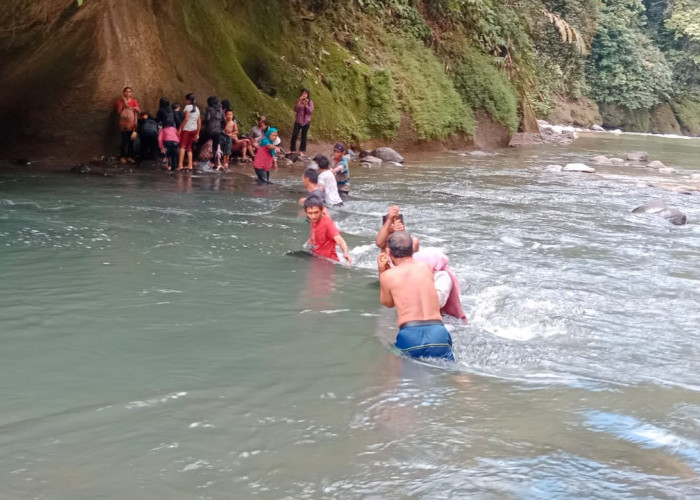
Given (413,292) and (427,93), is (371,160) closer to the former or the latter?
(427,93)

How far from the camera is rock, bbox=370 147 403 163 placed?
21875mm

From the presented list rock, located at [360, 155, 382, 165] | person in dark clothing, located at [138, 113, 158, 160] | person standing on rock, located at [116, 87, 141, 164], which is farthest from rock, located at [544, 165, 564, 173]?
person standing on rock, located at [116, 87, 141, 164]

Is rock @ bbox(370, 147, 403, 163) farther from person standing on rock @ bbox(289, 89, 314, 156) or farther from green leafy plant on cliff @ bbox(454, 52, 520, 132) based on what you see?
green leafy plant on cliff @ bbox(454, 52, 520, 132)

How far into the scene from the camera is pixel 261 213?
1288cm

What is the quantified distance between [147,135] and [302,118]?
158 inches

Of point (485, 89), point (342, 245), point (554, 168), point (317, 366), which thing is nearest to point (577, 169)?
point (554, 168)

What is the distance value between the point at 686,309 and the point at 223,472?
5.65 metres

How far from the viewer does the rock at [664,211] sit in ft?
45.9

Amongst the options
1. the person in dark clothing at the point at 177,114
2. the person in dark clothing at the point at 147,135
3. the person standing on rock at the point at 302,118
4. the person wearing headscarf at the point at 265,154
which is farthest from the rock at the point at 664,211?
the person in dark clothing at the point at 147,135

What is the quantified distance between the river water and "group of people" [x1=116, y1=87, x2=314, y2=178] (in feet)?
16.1

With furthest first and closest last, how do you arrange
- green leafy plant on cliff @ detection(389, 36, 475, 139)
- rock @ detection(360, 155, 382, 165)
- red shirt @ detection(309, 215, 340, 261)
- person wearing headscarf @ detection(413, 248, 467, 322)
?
green leafy plant on cliff @ detection(389, 36, 475, 139) < rock @ detection(360, 155, 382, 165) < red shirt @ detection(309, 215, 340, 261) < person wearing headscarf @ detection(413, 248, 467, 322)

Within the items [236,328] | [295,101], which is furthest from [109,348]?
[295,101]

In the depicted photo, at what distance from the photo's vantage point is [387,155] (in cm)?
2195

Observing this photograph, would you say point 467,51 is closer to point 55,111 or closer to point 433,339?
point 55,111
